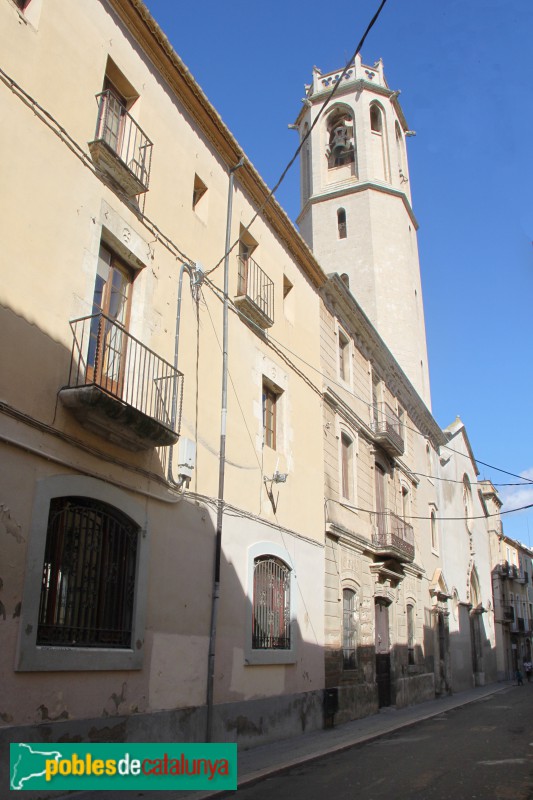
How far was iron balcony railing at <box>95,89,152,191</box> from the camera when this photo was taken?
9539 millimetres

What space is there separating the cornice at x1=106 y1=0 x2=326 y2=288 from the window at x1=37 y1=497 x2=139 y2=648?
7132 millimetres

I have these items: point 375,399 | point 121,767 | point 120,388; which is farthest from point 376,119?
point 121,767

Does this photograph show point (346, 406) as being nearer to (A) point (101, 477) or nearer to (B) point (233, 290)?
(B) point (233, 290)

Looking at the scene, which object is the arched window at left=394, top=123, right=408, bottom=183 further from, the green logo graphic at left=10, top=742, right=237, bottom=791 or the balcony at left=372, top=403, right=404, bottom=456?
the green logo graphic at left=10, top=742, right=237, bottom=791

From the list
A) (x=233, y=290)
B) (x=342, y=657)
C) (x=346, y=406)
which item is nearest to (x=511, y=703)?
(x=342, y=657)

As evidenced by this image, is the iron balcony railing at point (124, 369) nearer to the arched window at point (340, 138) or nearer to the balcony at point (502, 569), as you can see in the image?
the arched window at point (340, 138)

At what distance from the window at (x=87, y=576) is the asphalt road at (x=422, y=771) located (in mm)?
2448

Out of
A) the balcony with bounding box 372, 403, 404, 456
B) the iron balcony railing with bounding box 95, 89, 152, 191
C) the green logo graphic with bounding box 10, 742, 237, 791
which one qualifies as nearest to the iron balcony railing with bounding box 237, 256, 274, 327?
the iron balcony railing with bounding box 95, 89, 152, 191

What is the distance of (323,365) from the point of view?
16234 mm

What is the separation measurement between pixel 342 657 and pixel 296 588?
2981 millimetres

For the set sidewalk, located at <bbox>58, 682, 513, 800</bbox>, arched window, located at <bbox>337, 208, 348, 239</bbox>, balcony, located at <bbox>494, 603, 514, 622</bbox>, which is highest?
arched window, located at <bbox>337, 208, 348, 239</bbox>

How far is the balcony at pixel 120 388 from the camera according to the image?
771 cm

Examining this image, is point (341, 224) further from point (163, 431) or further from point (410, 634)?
point (163, 431)

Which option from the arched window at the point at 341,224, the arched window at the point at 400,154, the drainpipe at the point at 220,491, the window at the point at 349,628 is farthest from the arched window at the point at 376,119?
the window at the point at 349,628
